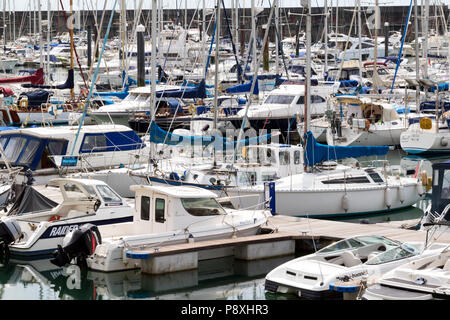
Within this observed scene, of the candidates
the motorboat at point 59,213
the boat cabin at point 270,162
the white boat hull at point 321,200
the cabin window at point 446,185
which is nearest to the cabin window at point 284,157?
the boat cabin at point 270,162

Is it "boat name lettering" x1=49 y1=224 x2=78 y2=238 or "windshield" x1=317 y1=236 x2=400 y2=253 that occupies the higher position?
"windshield" x1=317 y1=236 x2=400 y2=253

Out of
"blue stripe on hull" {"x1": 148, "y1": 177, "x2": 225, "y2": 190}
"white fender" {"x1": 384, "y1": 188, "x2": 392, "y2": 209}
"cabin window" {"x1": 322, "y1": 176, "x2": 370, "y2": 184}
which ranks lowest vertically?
"white fender" {"x1": 384, "y1": 188, "x2": 392, "y2": 209}

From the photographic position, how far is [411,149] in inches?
1326

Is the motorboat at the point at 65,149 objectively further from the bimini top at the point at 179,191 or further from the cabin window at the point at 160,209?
the cabin window at the point at 160,209

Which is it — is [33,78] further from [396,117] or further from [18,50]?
[18,50]

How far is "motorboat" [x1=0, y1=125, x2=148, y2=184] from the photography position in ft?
80.8

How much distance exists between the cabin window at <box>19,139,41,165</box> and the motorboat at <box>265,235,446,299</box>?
1124 cm

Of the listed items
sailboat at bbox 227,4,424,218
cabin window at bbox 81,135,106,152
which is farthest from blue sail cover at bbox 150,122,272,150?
sailboat at bbox 227,4,424,218

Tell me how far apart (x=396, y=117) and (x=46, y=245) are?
2065cm

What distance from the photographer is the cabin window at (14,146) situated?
24773 mm

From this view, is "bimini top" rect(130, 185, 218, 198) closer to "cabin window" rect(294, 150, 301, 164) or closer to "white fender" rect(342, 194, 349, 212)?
"white fender" rect(342, 194, 349, 212)

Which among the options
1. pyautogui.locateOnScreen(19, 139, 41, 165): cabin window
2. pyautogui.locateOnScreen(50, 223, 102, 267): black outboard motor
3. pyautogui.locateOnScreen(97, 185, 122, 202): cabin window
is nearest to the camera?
pyautogui.locateOnScreen(50, 223, 102, 267): black outboard motor

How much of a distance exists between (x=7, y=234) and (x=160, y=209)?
3.26 metres
